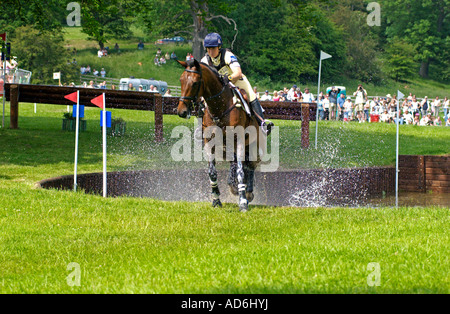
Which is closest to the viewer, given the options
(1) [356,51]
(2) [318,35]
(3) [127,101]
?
(3) [127,101]

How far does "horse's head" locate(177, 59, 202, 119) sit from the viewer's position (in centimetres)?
905

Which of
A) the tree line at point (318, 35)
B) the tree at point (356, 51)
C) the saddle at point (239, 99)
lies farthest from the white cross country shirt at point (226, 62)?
the tree at point (356, 51)

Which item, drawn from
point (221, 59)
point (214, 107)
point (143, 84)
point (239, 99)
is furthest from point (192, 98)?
point (143, 84)

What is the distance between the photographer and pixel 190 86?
9211 millimetres

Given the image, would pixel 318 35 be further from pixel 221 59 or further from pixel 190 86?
pixel 190 86

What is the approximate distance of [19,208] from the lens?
9.88 metres

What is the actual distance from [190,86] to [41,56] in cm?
4371

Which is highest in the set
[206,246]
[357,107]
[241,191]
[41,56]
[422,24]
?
[422,24]

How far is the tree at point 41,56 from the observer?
49812mm

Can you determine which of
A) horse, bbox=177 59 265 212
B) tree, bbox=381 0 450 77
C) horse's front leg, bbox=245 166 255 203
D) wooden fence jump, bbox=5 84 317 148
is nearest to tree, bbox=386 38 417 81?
tree, bbox=381 0 450 77

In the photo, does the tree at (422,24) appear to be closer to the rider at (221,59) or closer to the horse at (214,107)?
the rider at (221,59)

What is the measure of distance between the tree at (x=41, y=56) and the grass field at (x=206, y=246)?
38.3 m

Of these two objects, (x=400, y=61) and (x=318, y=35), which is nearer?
(x=318, y=35)
